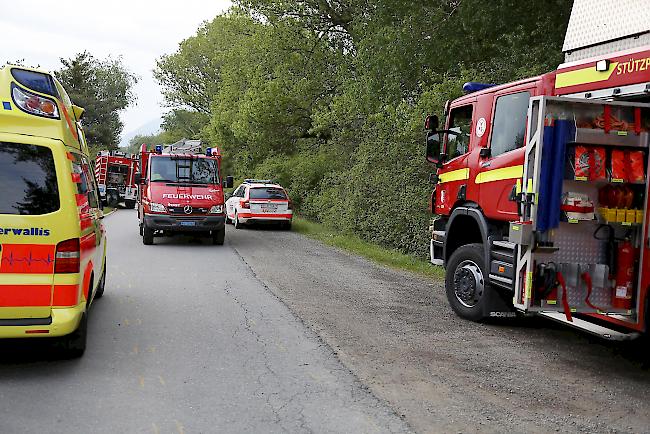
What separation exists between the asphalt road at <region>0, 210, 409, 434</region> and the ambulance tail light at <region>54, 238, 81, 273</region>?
2.44 ft

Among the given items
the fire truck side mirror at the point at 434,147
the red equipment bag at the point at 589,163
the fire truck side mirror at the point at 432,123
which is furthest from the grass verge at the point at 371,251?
the red equipment bag at the point at 589,163

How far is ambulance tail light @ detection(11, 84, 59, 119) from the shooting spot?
19.2ft

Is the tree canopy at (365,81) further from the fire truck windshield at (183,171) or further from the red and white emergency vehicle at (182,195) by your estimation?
the fire truck windshield at (183,171)

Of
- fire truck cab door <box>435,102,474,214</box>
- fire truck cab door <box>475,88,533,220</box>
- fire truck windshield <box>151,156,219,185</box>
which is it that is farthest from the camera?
fire truck windshield <box>151,156,219,185</box>

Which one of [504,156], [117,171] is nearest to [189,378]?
[504,156]

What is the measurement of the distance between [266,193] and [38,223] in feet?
54.2

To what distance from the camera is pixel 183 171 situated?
16906 millimetres

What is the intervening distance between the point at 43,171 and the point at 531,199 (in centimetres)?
445

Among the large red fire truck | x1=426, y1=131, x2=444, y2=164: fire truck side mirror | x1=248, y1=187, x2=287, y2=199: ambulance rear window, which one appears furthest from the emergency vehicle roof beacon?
x1=248, y1=187, x2=287, y2=199: ambulance rear window

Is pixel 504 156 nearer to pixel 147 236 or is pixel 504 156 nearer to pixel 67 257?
pixel 67 257

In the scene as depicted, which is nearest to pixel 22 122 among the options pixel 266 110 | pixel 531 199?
pixel 531 199

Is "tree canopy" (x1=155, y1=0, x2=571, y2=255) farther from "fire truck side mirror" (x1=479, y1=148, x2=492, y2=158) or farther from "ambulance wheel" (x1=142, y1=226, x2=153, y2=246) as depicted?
"fire truck side mirror" (x1=479, y1=148, x2=492, y2=158)

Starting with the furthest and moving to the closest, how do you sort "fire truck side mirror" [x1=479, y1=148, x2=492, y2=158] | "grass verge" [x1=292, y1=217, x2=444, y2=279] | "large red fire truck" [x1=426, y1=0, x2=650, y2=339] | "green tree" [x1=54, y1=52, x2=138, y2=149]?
"green tree" [x1=54, y1=52, x2=138, y2=149]
"grass verge" [x1=292, y1=217, x2=444, y2=279]
"fire truck side mirror" [x1=479, y1=148, x2=492, y2=158]
"large red fire truck" [x1=426, y1=0, x2=650, y2=339]

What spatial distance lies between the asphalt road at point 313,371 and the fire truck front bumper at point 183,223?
587cm
